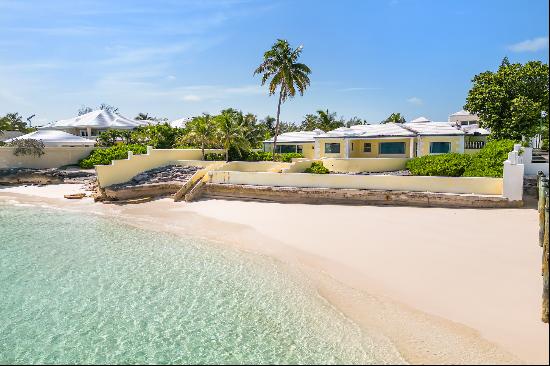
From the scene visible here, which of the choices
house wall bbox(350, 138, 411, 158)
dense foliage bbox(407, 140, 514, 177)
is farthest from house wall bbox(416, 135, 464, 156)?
dense foliage bbox(407, 140, 514, 177)

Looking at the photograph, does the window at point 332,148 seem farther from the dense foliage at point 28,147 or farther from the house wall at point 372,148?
the dense foliage at point 28,147

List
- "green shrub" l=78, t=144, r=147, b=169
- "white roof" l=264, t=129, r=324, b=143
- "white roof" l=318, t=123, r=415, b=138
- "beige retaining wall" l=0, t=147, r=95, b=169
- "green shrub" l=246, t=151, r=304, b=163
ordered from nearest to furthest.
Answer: "white roof" l=318, t=123, r=415, b=138, "green shrub" l=246, t=151, r=304, b=163, "green shrub" l=78, t=144, r=147, b=169, "beige retaining wall" l=0, t=147, r=95, b=169, "white roof" l=264, t=129, r=324, b=143

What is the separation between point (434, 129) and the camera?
3291cm

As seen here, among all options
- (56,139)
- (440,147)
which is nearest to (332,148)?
(440,147)

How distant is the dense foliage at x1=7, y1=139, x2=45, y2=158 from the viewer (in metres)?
36.8

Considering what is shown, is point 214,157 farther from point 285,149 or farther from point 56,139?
point 56,139

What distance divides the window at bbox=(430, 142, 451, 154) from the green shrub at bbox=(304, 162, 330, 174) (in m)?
10.8

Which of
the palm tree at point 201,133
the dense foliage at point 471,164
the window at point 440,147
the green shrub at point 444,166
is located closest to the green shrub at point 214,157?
the palm tree at point 201,133

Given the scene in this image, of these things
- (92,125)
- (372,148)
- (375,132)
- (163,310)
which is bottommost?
(163,310)

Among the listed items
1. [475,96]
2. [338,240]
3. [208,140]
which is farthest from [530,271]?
[208,140]

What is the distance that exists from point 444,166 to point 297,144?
2216cm

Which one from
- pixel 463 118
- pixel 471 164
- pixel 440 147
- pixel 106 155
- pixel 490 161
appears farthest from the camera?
pixel 463 118

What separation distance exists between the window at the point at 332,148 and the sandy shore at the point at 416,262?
14.5 m

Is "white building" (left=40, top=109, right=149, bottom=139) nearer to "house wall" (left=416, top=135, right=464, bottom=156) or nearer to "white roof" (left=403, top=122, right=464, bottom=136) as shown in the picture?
"white roof" (left=403, top=122, right=464, bottom=136)
